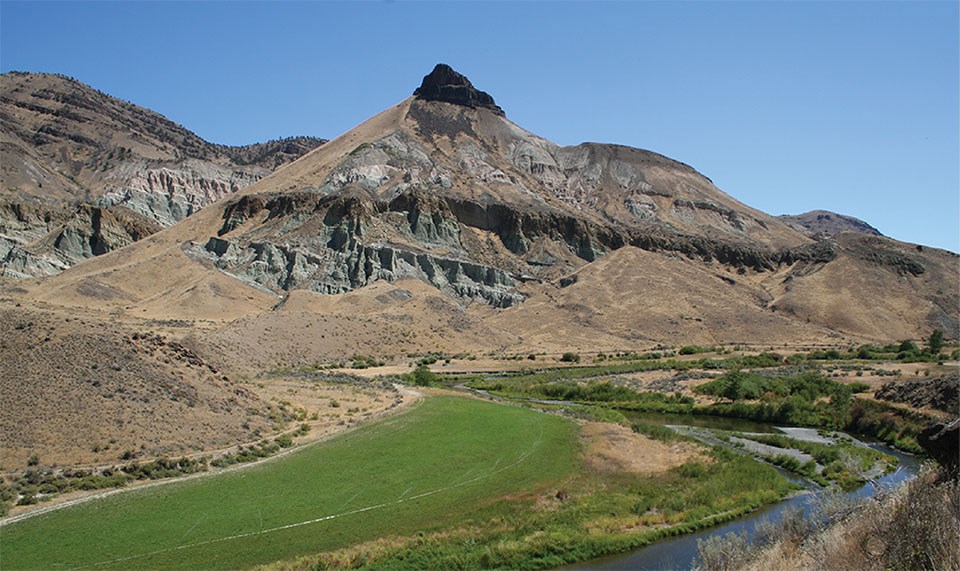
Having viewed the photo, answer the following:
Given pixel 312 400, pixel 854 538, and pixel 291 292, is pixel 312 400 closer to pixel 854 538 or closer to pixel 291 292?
pixel 854 538

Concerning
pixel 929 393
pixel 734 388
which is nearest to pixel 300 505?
pixel 929 393

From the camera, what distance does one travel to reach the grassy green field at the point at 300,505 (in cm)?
1714

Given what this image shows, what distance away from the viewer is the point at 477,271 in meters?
114

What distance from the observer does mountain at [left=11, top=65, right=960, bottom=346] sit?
9206cm

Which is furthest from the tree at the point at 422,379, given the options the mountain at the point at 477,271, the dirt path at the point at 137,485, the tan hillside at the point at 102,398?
the tan hillside at the point at 102,398

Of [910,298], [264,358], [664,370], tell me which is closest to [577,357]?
[664,370]

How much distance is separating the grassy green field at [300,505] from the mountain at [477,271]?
38.7m

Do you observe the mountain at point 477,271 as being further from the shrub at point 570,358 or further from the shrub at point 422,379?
the shrub at point 422,379

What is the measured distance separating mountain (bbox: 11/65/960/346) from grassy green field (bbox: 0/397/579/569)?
1522 inches

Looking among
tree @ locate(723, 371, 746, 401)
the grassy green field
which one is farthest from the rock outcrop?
the grassy green field

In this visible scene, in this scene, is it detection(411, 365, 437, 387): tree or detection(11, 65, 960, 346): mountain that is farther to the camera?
detection(11, 65, 960, 346): mountain

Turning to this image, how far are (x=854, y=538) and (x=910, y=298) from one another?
122m

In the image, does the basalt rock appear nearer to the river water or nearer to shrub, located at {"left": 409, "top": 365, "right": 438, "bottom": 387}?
the river water

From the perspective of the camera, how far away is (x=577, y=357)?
3076 inches
